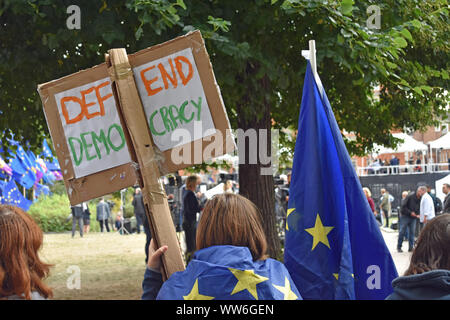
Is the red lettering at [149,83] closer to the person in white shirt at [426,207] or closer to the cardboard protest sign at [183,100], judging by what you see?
the cardboard protest sign at [183,100]

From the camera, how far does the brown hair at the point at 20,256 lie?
205 centimetres

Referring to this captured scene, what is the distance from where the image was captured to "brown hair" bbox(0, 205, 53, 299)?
205 centimetres

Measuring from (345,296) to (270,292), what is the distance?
3.55 feet

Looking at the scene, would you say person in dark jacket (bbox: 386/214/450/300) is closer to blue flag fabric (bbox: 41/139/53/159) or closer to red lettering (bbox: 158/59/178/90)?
red lettering (bbox: 158/59/178/90)

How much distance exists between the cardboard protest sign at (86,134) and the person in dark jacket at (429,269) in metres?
1.37

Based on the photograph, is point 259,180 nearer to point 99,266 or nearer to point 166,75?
point 166,75

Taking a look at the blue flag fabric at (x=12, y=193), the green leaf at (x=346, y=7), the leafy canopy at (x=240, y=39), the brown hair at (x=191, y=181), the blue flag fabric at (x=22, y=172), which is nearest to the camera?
the green leaf at (x=346, y=7)

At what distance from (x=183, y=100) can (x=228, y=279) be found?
1042mm

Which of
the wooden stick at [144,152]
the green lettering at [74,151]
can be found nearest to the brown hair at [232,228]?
the wooden stick at [144,152]

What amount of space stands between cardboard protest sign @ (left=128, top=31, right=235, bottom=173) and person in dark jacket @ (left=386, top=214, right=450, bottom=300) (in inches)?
39.1

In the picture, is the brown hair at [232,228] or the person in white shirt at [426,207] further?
the person in white shirt at [426,207]

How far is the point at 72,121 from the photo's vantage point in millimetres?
2914

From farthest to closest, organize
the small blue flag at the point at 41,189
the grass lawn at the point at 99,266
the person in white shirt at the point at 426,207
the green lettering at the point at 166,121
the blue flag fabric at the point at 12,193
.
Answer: the small blue flag at the point at 41,189 → the blue flag fabric at the point at 12,193 → the person in white shirt at the point at 426,207 → the grass lawn at the point at 99,266 → the green lettering at the point at 166,121

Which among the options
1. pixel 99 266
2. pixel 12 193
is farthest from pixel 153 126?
pixel 12 193
